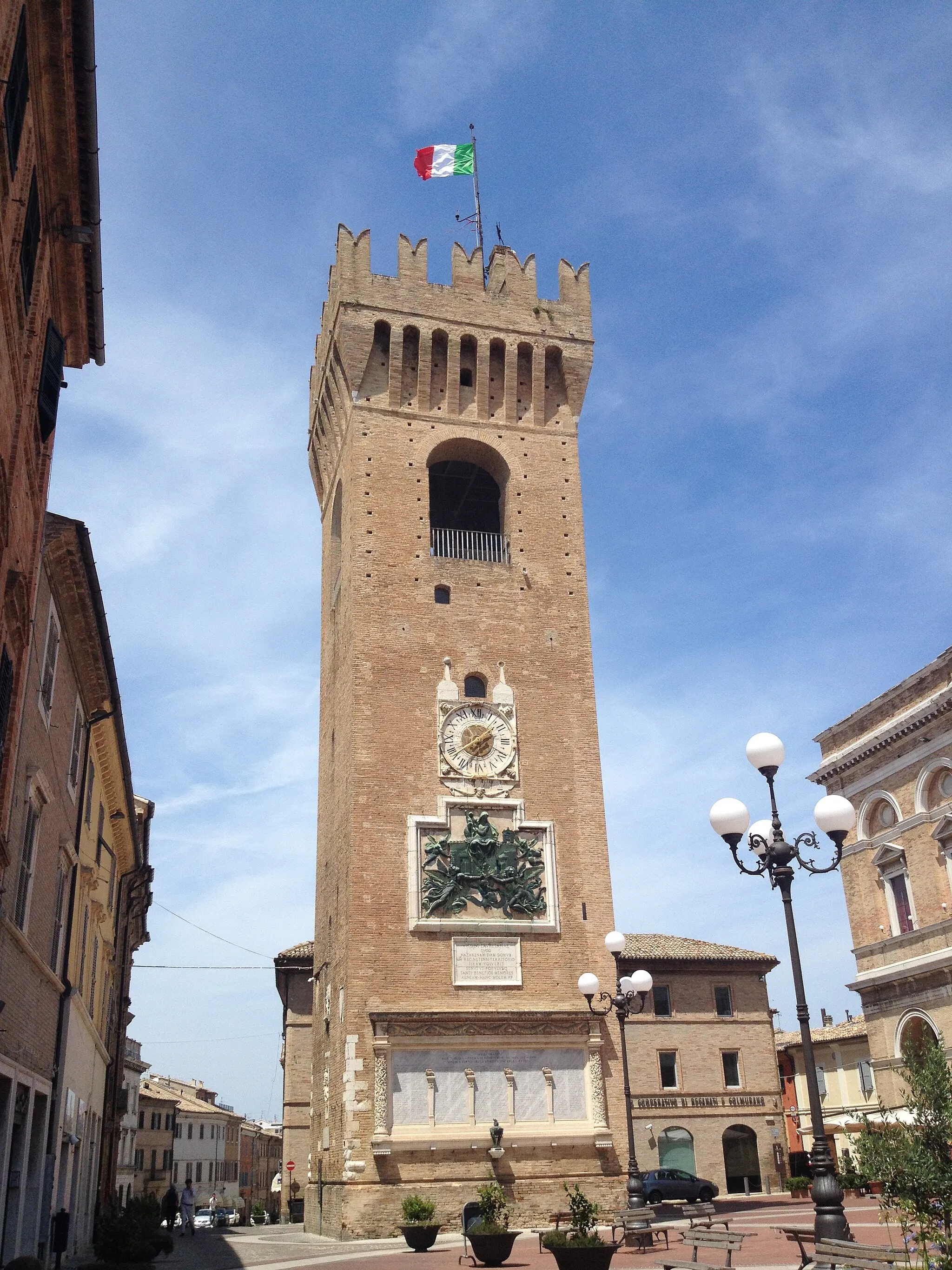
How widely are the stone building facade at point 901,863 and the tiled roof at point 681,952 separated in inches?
626

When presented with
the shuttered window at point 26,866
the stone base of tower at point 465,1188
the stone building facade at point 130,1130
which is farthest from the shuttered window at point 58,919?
the stone building facade at point 130,1130

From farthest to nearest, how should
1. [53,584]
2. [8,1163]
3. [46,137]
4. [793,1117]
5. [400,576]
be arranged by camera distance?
1. [793,1117]
2. [400,576]
3. [53,584]
4. [8,1163]
5. [46,137]

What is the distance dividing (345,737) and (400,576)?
4667 millimetres

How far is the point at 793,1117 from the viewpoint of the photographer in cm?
5203

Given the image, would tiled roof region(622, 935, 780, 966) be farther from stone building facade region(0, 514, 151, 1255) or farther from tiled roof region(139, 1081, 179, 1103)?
tiled roof region(139, 1081, 179, 1103)

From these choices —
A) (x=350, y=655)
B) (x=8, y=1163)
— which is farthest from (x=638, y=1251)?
(x=350, y=655)

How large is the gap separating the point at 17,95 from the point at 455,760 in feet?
67.8

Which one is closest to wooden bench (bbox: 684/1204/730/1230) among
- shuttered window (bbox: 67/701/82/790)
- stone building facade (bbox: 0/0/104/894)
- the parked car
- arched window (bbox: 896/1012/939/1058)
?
arched window (bbox: 896/1012/939/1058)

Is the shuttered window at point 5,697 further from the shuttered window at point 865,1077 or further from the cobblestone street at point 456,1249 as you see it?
the shuttered window at point 865,1077

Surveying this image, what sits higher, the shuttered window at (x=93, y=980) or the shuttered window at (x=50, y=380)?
the shuttered window at (x=50, y=380)

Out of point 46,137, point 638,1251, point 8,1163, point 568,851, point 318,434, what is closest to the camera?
point 46,137

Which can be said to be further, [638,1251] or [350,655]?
[350,655]

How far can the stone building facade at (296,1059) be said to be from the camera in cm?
4388

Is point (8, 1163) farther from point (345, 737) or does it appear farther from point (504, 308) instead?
point (504, 308)
